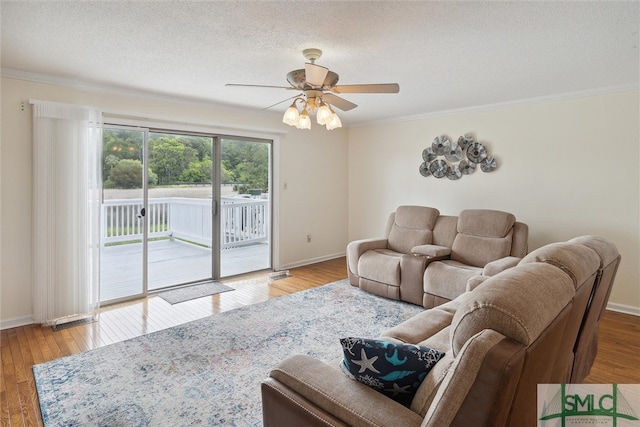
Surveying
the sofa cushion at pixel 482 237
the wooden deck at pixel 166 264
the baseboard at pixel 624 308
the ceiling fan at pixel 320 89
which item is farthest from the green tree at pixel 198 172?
the baseboard at pixel 624 308

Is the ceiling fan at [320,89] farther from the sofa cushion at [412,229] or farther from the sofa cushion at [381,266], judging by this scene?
the sofa cushion at [412,229]

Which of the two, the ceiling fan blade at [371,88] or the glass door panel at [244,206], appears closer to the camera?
the ceiling fan blade at [371,88]

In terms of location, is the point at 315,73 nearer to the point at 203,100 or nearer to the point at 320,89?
the point at 320,89

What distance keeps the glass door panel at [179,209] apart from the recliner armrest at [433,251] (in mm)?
2700

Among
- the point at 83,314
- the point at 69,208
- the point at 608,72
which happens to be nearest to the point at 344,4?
the point at 608,72

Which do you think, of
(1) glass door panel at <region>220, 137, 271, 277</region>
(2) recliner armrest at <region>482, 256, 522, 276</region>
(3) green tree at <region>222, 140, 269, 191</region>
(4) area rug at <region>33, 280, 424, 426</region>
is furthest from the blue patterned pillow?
(3) green tree at <region>222, 140, 269, 191</region>

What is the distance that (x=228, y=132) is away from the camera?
185 inches

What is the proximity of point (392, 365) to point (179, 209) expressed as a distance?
14.9 ft

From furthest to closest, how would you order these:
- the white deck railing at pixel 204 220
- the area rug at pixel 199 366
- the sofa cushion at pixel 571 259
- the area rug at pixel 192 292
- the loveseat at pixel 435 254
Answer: the white deck railing at pixel 204 220 → the area rug at pixel 192 292 → the loveseat at pixel 435 254 → the area rug at pixel 199 366 → the sofa cushion at pixel 571 259

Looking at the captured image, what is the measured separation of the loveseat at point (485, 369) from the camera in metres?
0.91

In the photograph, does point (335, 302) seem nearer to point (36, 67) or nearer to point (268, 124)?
point (268, 124)

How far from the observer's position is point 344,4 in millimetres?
1985

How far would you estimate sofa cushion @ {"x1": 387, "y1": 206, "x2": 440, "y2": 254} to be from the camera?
174 inches

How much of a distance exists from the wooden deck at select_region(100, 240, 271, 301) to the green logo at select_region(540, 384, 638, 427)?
160 inches
